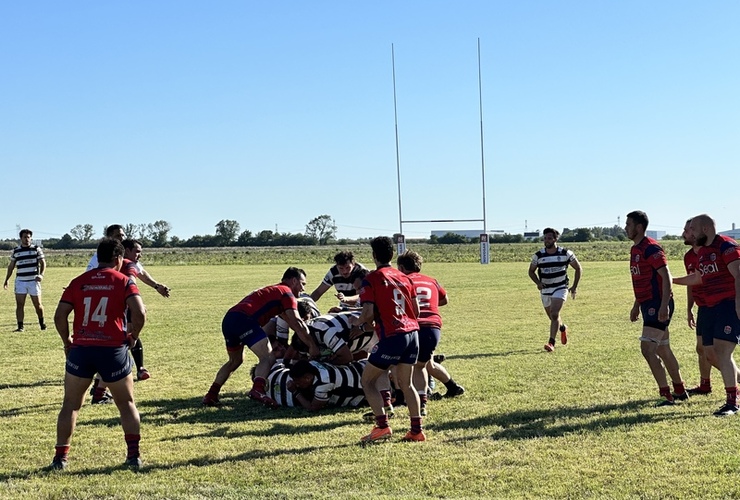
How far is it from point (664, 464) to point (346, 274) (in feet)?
16.5

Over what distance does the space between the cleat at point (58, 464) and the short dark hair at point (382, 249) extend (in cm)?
325

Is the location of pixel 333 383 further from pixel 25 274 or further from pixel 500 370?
pixel 25 274

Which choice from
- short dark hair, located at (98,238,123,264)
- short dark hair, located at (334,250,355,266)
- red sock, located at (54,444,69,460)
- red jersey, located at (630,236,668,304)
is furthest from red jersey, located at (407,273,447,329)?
red sock, located at (54,444,69,460)

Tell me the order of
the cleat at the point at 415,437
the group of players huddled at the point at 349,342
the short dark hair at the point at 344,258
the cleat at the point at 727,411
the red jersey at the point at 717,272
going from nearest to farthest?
the cleat at the point at 415,437, the group of players huddled at the point at 349,342, the cleat at the point at 727,411, the red jersey at the point at 717,272, the short dark hair at the point at 344,258

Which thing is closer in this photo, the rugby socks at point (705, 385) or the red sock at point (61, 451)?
the red sock at point (61, 451)

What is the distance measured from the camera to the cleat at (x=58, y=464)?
6438mm

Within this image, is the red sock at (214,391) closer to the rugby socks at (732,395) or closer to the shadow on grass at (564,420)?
the shadow on grass at (564,420)

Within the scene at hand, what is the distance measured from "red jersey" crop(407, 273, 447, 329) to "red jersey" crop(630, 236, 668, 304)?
2151 millimetres

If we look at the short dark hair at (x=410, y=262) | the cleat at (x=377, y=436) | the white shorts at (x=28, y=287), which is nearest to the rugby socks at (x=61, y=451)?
the cleat at (x=377, y=436)

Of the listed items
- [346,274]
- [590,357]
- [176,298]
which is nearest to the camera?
[346,274]

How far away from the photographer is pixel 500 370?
1115 cm

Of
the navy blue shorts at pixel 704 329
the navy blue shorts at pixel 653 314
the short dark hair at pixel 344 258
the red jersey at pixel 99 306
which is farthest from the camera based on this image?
the short dark hair at pixel 344 258

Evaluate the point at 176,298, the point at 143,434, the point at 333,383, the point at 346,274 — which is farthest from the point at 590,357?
the point at 176,298

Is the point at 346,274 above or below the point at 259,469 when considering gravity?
above
